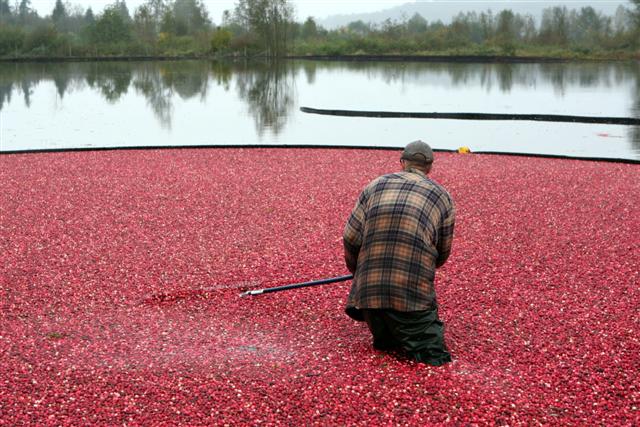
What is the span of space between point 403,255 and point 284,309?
1294mm

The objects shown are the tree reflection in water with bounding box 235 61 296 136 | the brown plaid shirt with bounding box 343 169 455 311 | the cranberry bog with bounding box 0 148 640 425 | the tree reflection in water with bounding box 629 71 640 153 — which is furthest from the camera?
the tree reflection in water with bounding box 235 61 296 136

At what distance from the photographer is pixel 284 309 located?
4.86m

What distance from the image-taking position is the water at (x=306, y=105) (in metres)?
13.4

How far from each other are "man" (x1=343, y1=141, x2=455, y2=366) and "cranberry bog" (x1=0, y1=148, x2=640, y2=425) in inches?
7.4

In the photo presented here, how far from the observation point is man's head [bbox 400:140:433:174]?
4.00 meters

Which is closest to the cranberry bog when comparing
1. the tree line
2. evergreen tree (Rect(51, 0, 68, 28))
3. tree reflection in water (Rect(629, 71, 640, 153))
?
tree reflection in water (Rect(629, 71, 640, 153))

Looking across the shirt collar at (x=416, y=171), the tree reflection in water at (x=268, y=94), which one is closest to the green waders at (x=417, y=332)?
the shirt collar at (x=416, y=171)

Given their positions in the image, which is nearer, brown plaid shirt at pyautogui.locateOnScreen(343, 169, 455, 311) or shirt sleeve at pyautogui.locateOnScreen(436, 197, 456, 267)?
brown plaid shirt at pyautogui.locateOnScreen(343, 169, 455, 311)

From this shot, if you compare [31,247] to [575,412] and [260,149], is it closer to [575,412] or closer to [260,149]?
[575,412]

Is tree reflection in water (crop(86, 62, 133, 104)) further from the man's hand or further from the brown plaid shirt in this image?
the brown plaid shirt

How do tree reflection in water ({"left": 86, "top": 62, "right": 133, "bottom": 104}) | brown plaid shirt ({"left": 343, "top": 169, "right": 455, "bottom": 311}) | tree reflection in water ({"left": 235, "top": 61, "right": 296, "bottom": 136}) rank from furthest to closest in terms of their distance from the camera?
tree reflection in water ({"left": 86, "top": 62, "right": 133, "bottom": 104}), tree reflection in water ({"left": 235, "top": 61, "right": 296, "bottom": 136}), brown plaid shirt ({"left": 343, "top": 169, "right": 455, "bottom": 311})

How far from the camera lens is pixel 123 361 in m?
3.96

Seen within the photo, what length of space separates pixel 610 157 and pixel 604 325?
7.49 metres

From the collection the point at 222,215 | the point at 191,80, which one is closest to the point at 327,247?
the point at 222,215
